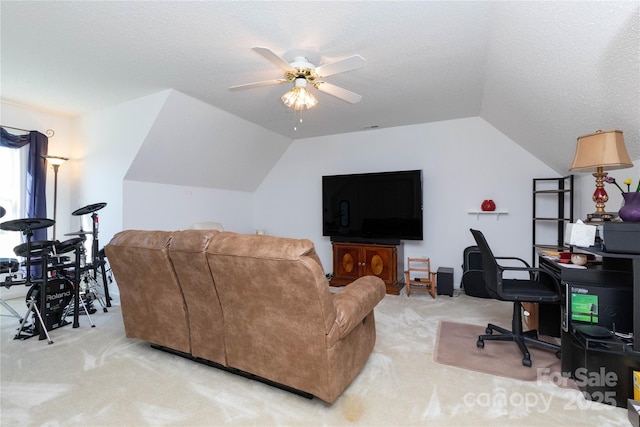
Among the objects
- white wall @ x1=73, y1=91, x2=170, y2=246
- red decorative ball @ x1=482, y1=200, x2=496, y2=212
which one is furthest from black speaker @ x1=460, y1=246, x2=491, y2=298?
white wall @ x1=73, y1=91, x2=170, y2=246

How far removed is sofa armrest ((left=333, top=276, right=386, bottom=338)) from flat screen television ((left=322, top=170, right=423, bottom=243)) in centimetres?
234

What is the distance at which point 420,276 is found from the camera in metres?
4.62

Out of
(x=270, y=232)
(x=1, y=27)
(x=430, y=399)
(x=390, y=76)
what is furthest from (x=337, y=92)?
(x=270, y=232)

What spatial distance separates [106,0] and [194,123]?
1.99 m

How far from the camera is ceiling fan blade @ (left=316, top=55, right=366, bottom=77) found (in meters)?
2.02

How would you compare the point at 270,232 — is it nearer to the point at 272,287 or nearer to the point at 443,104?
the point at 443,104

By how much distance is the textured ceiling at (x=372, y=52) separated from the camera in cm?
186

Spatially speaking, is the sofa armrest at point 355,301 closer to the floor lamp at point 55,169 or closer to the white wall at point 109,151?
the white wall at point 109,151

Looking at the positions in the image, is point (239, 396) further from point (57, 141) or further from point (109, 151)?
point (57, 141)

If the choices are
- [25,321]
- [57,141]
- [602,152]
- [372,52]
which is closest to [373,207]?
[372,52]

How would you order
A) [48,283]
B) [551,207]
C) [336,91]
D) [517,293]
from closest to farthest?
1. [517,293]
2. [336,91]
3. [48,283]
4. [551,207]

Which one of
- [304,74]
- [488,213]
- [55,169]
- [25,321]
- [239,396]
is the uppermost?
[304,74]

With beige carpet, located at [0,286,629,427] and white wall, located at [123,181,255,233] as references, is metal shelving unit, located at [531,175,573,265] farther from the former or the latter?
white wall, located at [123,181,255,233]

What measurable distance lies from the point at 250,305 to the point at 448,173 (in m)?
3.74
